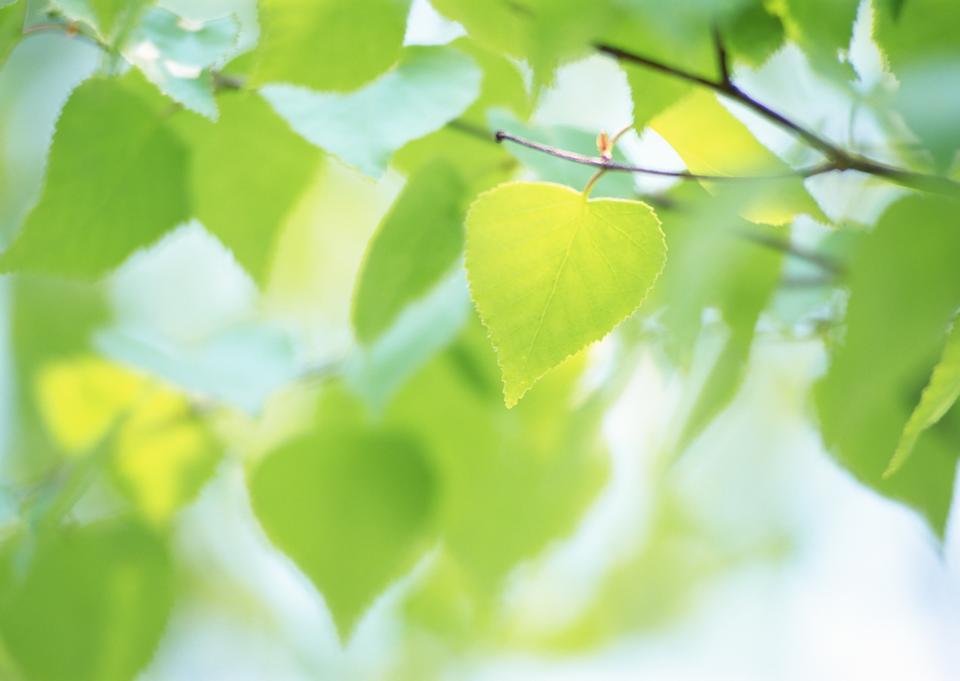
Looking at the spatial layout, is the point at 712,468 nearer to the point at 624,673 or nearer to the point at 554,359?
the point at 624,673

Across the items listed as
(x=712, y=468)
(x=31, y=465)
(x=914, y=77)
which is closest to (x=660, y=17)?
(x=914, y=77)

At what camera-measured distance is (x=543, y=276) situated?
0.31 meters

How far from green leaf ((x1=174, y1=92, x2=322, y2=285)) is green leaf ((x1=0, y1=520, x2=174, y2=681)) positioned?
11.4 inches

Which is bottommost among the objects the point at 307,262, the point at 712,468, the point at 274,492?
the point at 712,468

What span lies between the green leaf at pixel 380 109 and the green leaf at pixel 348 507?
28 cm

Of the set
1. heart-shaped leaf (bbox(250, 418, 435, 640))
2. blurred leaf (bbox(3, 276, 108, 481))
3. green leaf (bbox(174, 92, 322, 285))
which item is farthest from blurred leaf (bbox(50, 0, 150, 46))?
blurred leaf (bbox(3, 276, 108, 481))

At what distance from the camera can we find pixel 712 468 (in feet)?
6.36

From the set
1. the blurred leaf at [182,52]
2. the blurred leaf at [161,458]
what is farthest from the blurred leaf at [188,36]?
the blurred leaf at [161,458]

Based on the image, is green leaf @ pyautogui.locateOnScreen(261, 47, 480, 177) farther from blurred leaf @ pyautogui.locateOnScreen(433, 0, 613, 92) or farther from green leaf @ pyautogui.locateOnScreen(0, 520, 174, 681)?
green leaf @ pyautogui.locateOnScreen(0, 520, 174, 681)

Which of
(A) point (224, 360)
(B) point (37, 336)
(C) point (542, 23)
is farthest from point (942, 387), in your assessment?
(B) point (37, 336)

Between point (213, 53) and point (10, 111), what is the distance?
150 centimetres

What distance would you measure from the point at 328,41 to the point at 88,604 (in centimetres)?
47

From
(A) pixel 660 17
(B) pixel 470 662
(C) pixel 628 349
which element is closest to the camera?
(A) pixel 660 17

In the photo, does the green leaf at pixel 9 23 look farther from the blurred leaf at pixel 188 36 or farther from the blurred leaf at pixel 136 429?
the blurred leaf at pixel 136 429
